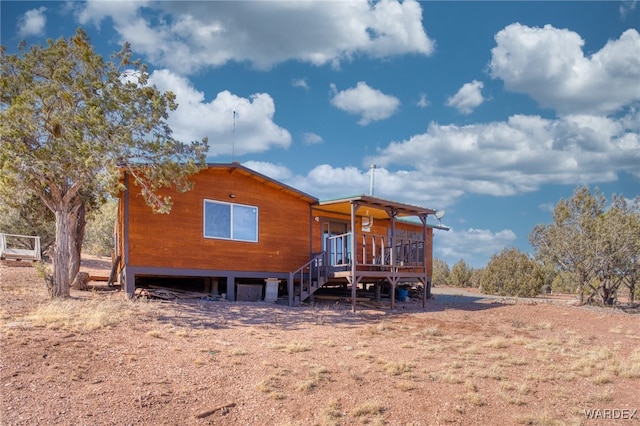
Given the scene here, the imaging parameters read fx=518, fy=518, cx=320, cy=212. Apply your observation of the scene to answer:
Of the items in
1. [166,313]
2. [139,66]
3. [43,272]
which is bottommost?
[166,313]

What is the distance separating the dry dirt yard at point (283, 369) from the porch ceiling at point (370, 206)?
153 inches

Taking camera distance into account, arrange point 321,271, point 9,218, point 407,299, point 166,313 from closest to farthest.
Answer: point 166,313 → point 321,271 → point 407,299 → point 9,218

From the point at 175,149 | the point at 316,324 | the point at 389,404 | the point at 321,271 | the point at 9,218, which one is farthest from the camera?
the point at 9,218

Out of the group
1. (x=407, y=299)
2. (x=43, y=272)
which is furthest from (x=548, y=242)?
(x=43, y=272)

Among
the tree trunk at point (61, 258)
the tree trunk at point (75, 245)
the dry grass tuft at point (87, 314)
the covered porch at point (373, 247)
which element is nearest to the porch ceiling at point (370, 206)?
the covered porch at point (373, 247)

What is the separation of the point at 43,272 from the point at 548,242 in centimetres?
1909

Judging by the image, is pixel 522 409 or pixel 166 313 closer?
pixel 522 409

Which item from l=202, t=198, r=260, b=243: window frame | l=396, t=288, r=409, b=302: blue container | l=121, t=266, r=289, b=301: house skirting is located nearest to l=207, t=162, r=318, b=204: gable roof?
l=202, t=198, r=260, b=243: window frame

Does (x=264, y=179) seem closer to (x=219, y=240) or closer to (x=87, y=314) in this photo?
(x=219, y=240)

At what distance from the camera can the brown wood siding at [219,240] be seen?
13.5m

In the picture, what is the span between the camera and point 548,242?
2220 centimetres

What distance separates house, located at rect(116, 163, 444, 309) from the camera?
13.6m

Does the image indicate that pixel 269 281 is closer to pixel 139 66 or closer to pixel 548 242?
pixel 139 66

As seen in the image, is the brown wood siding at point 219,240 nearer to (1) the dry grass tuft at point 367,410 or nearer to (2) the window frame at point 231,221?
(2) the window frame at point 231,221
